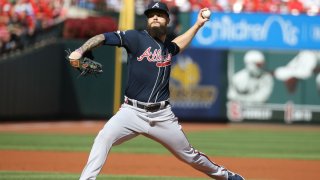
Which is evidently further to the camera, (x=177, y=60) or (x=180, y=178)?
(x=177, y=60)

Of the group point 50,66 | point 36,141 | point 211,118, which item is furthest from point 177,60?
point 36,141

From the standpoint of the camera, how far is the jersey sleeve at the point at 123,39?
6703 mm

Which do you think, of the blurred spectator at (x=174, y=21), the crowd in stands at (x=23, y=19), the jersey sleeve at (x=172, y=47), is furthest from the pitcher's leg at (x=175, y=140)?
the blurred spectator at (x=174, y=21)

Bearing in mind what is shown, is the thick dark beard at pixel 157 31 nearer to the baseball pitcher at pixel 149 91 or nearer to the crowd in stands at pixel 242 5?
the baseball pitcher at pixel 149 91

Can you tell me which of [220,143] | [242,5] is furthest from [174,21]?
[220,143]

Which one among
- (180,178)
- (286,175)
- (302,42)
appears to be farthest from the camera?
(302,42)

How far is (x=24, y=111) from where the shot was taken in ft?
66.8

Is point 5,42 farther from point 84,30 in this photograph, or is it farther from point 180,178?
point 180,178

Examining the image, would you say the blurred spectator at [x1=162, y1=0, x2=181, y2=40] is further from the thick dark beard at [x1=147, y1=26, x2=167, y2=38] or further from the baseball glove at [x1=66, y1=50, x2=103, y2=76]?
the baseball glove at [x1=66, y1=50, x2=103, y2=76]

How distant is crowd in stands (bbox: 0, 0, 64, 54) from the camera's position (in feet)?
66.3

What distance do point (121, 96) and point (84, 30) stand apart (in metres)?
2.23

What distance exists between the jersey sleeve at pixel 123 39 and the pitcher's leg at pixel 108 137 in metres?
0.58

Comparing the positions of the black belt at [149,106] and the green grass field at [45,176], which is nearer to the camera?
the black belt at [149,106]

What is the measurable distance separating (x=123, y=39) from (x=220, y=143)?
9.54 meters
